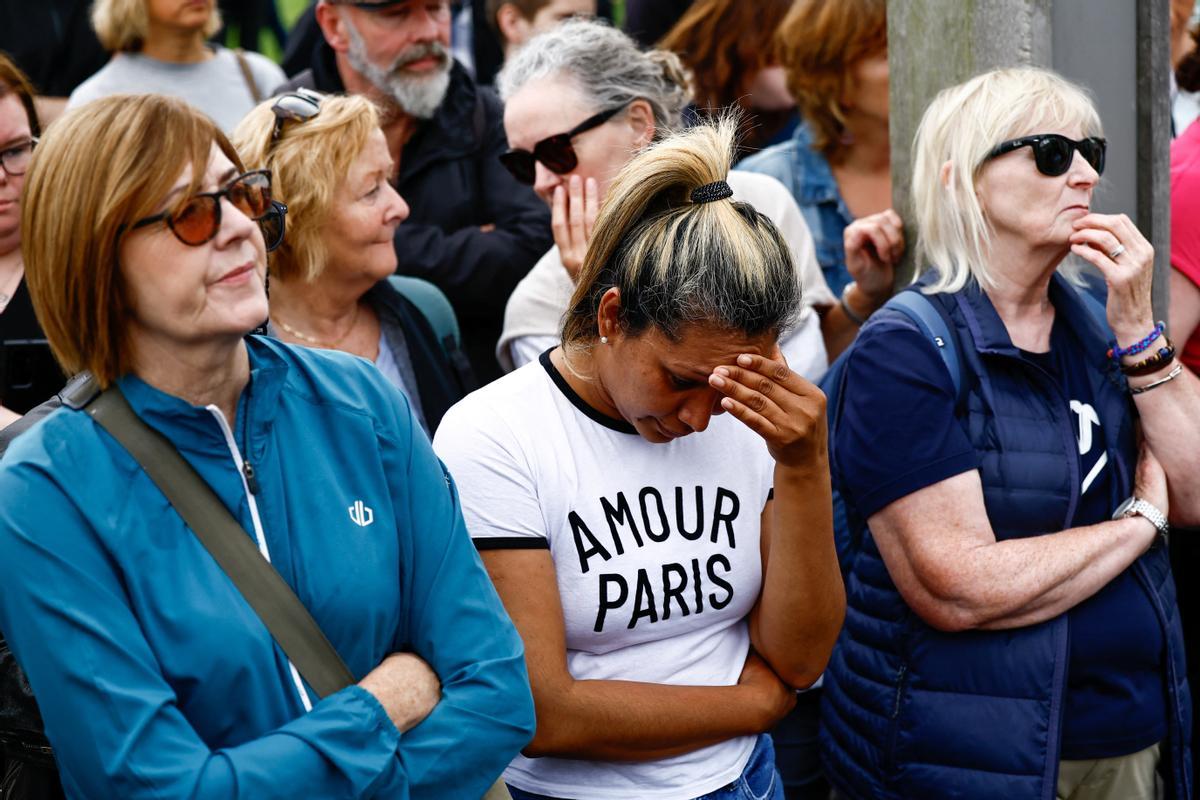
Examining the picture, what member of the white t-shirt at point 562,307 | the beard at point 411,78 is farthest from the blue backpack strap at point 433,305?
the beard at point 411,78

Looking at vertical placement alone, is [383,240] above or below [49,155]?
below

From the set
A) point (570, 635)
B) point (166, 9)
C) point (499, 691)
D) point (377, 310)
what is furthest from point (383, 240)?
point (166, 9)

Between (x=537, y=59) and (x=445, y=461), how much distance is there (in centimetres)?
161

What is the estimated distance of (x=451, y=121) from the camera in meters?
4.41

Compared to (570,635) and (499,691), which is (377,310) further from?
(499,691)

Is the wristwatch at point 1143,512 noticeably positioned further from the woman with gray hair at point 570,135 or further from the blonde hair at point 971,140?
the woman with gray hair at point 570,135

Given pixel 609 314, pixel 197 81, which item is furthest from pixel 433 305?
pixel 197 81

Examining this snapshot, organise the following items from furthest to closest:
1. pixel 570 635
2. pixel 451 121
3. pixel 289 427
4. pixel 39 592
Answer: pixel 451 121 → pixel 570 635 → pixel 289 427 → pixel 39 592

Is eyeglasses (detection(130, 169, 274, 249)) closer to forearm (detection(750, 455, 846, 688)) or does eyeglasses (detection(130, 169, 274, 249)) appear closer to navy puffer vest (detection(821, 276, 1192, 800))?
forearm (detection(750, 455, 846, 688))

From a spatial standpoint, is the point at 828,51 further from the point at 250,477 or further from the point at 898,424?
the point at 250,477

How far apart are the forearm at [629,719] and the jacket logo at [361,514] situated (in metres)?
0.46

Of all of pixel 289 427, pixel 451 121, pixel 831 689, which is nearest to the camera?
pixel 289 427

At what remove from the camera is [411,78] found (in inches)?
174

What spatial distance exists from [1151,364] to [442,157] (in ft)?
7.28
